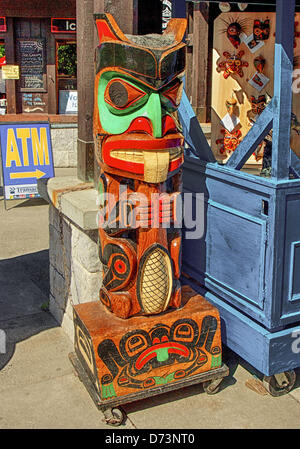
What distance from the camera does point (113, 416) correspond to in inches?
132

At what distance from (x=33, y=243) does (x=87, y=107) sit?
279cm

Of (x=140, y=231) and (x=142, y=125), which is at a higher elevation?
(x=142, y=125)

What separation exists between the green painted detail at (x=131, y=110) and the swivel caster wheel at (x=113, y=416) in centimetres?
160

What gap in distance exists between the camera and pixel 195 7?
11055 mm

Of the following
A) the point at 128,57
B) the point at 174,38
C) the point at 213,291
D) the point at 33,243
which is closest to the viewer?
the point at 128,57

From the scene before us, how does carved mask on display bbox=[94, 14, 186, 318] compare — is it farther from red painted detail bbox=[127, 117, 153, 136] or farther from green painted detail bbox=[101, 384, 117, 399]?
green painted detail bbox=[101, 384, 117, 399]

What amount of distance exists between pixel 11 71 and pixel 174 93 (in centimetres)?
835

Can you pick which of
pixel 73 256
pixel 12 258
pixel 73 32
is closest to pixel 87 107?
pixel 73 256

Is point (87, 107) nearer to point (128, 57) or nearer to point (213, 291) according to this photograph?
point (128, 57)

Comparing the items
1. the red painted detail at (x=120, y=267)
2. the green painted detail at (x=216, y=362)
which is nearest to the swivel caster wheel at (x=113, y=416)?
the green painted detail at (x=216, y=362)

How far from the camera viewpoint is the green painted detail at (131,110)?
10.5ft

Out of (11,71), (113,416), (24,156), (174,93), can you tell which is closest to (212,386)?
(113,416)

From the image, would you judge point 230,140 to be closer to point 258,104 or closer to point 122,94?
point 258,104

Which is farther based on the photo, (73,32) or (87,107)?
(73,32)
